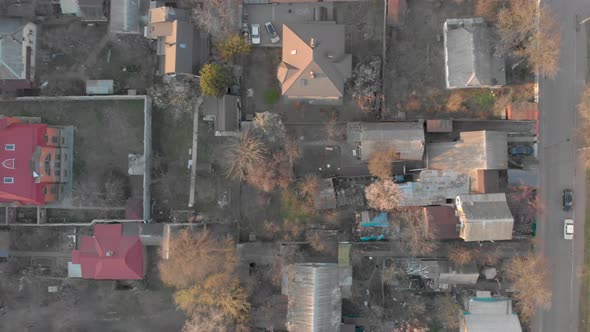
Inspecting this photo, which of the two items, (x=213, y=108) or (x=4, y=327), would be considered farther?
(x=4, y=327)

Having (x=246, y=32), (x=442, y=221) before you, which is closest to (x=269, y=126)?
(x=246, y=32)

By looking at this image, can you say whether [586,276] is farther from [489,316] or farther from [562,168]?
[562,168]

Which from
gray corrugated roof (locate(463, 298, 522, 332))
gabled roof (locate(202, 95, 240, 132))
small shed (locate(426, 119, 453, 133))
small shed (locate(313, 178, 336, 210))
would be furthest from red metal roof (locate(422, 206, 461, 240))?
gabled roof (locate(202, 95, 240, 132))

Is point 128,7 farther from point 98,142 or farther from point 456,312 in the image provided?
point 456,312

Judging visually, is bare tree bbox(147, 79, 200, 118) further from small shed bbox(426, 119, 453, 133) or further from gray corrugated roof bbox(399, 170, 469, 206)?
small shed bbox(426, 119, 453, 133)

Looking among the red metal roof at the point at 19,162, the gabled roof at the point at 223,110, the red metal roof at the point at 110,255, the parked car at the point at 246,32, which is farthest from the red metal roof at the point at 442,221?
the red metal roof at the point at 19,162

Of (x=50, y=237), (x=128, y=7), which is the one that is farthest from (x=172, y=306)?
(x=128, y=7)
